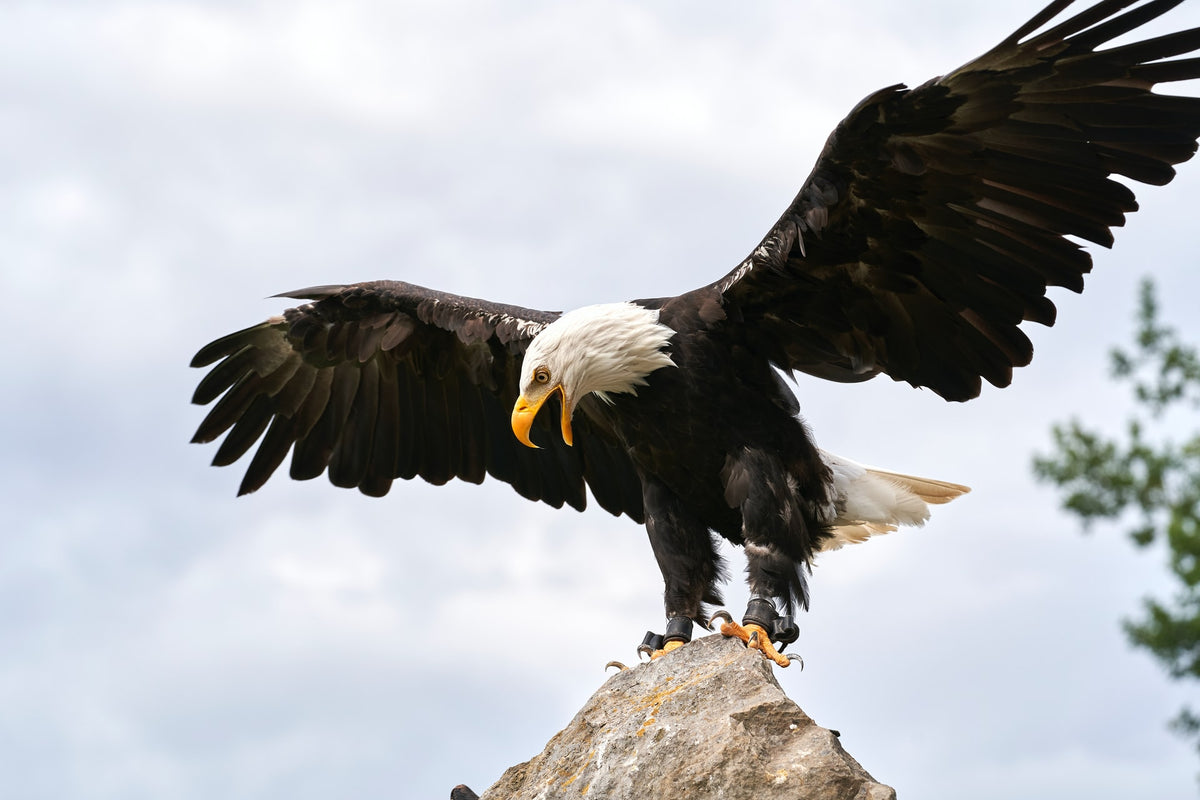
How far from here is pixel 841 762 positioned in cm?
496

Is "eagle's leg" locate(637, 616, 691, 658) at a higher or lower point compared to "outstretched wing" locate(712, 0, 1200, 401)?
lower

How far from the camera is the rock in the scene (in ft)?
16.3

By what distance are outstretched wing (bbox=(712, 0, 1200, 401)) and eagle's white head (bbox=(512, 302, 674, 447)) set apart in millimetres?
455

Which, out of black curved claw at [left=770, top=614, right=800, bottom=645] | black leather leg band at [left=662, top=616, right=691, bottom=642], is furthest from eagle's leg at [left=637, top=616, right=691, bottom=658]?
black curved claw at [left=770, top=614, right=800, bottom=645]

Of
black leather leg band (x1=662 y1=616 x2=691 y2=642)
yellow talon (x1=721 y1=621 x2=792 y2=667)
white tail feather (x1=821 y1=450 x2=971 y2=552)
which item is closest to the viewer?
yellow talon (x1=721 y1=621 x2=792 y2=667)

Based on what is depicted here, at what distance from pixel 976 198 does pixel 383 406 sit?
375 centimetres

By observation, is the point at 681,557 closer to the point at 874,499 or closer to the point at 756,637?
the point at 756,637

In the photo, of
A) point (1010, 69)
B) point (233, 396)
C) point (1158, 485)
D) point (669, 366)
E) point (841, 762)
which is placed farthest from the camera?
point (1158, 485)

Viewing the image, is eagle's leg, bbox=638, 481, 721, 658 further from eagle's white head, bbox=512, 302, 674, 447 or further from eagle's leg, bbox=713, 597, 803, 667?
eagle's white head, bbox=512, 302, 674, 447

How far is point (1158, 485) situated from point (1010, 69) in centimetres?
1811

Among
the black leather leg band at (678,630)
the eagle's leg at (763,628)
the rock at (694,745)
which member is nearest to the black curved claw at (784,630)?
the eagle's leg at (763,628)

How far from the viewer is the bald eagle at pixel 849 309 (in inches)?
231

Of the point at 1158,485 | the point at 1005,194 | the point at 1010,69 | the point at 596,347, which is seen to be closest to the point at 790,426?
the point at 596,347

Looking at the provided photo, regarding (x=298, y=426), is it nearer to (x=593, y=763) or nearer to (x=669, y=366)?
(x=669, y=366)
